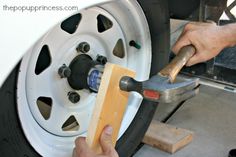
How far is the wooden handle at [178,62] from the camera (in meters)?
1.12

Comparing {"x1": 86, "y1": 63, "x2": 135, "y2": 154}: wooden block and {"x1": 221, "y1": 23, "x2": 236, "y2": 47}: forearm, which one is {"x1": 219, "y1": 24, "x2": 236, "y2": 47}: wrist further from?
{"x1": 86, "y1": 63, "x2": 135, "y2": 154}: wooden block

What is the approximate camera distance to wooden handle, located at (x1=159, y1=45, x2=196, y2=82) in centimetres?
112

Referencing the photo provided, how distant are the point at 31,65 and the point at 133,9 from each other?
43 centimetres

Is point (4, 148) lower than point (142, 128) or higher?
higher

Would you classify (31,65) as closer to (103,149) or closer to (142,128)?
(103,149)

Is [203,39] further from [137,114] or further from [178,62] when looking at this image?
[137,114]

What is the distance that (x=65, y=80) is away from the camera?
4.30 ft

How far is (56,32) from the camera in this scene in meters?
1.20

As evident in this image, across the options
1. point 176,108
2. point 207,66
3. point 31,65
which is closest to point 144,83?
point 31,65

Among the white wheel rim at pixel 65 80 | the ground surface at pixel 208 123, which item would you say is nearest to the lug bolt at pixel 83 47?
the white wheel rim at pixel 65 80

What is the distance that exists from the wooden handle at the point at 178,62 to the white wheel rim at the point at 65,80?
251 millimetres

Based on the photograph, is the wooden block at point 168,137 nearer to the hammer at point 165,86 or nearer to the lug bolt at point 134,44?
the lug bolt at point 134,44

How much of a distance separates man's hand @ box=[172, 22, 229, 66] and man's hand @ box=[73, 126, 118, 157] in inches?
14.5

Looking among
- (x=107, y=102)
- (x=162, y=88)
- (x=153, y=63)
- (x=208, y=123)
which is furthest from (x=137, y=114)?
(x=208, y=123)
